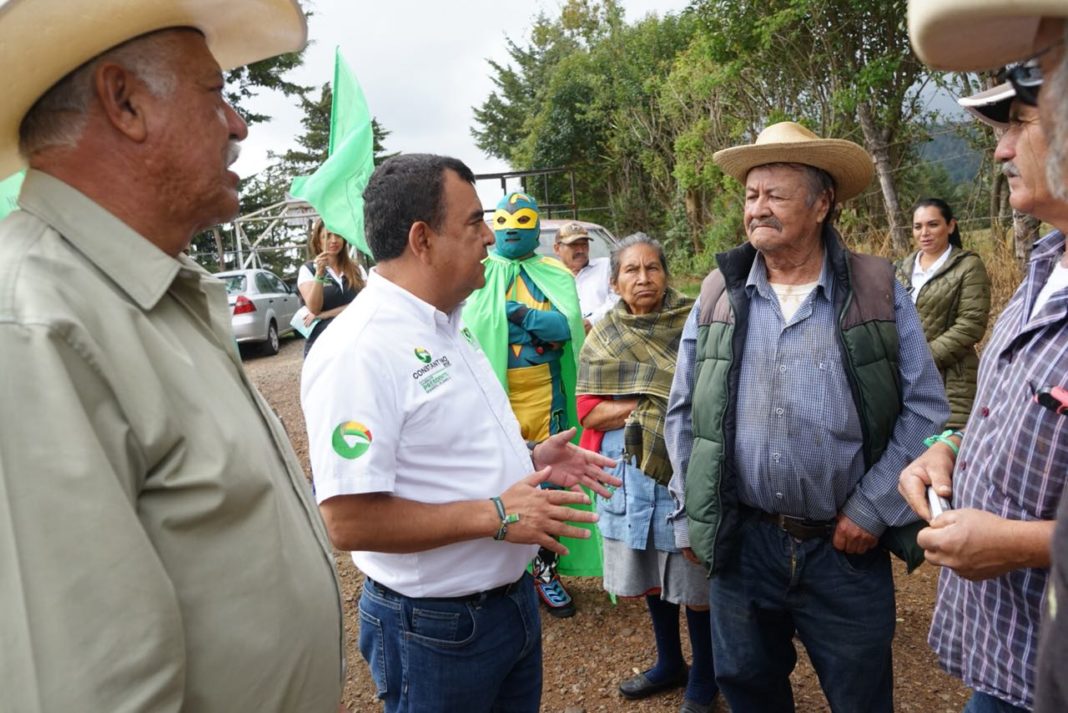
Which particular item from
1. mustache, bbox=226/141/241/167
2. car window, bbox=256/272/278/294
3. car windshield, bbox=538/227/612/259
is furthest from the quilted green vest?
car window, bbox=256/272/278/294

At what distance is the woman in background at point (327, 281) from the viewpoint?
16.1ft

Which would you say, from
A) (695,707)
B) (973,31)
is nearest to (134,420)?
(973,31)

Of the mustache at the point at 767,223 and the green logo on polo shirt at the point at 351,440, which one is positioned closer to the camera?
the green logo on polo shirt at the point at 351,440

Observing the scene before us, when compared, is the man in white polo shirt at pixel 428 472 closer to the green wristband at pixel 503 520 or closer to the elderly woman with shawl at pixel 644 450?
the green wristband at pixel 503 520

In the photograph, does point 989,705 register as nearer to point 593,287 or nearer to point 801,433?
point 801,433

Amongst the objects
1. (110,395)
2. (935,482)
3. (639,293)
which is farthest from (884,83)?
(110,395)

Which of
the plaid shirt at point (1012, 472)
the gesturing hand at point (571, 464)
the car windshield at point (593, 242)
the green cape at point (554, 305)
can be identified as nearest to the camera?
the plaid shirt at point (1012, 472)

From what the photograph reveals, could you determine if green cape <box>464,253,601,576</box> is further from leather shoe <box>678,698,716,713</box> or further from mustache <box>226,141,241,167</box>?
mustache <box>226,141,241,167</box>

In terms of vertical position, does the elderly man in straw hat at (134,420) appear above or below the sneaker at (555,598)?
above

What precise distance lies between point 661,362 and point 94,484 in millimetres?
2596

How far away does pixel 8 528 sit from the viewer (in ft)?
2.91

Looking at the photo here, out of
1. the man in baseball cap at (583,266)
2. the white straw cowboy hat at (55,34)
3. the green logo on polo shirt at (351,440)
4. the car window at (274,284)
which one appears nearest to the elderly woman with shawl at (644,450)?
the green logo on polo shirt at (351,440)

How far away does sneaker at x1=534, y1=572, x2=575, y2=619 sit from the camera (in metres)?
4.05

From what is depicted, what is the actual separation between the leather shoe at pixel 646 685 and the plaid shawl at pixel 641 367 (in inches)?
39.6
